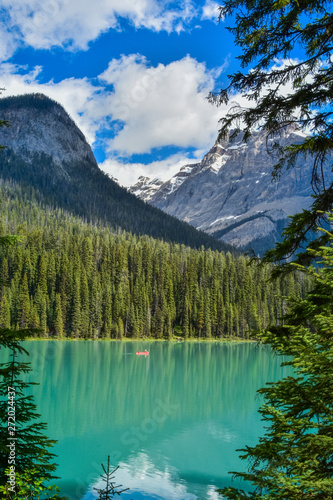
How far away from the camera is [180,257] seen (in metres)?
117

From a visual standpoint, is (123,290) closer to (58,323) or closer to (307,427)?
(58,323)

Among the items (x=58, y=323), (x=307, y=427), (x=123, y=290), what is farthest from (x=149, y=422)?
(x=123, y=290)

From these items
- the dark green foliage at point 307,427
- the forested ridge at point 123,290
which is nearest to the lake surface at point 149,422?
the dark green foliage at point 307,427

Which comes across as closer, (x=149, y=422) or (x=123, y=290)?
(x=149, y=422)

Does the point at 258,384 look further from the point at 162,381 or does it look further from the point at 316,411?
the point at 316,411

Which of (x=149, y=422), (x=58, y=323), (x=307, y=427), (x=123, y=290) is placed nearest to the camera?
(x=307, y=427)

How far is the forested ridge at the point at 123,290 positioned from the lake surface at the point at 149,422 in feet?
116

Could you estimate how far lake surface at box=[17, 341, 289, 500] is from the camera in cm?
1762

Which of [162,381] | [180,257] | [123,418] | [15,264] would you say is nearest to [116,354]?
[162,381]

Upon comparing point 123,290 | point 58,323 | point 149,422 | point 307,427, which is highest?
point 123,290

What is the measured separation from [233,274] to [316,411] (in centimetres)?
11148

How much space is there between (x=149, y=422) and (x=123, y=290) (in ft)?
238

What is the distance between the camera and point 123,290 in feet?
323

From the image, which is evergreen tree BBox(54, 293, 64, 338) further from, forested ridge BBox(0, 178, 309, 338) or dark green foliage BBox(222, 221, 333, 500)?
dark green foliage BBox(222, 221, 333, 500)
